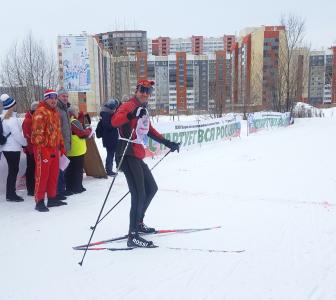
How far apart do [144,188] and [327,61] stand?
79051mm

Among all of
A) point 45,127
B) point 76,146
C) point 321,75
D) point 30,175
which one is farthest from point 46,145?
point 321,75

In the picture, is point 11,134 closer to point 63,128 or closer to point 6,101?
point 6,101

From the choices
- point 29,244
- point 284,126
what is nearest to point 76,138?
point 29,244

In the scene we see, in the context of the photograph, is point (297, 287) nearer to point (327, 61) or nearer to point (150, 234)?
point (150, 234)

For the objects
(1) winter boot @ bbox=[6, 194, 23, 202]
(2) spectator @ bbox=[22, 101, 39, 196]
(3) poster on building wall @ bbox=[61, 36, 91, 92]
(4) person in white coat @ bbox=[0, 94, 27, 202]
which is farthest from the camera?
(3) poster on building wall @ bbox=[61, 36, 91, 92]

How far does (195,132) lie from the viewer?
12.3m

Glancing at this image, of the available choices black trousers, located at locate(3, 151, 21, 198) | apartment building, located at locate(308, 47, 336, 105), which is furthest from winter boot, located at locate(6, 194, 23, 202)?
apartment building, located at locate(308, 47, 336, 105)

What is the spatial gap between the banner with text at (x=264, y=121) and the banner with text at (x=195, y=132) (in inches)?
68.5

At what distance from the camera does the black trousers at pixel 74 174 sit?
6.26m

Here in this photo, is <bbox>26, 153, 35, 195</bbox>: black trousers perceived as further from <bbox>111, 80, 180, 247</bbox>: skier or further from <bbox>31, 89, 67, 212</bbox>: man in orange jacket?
<bbox>111, 80, 180, 247</bbox>: skier

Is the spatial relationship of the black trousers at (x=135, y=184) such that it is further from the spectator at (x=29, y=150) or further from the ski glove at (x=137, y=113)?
the spectator at (x=29, y=150)

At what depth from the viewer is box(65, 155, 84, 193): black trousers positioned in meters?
6.26

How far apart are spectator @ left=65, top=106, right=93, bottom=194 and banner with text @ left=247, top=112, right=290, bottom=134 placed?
12572 millimetres

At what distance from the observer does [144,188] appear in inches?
155
